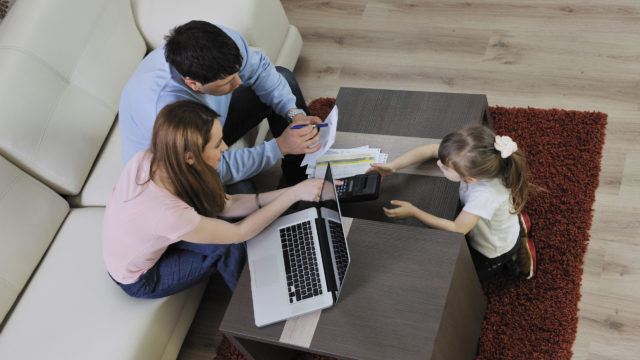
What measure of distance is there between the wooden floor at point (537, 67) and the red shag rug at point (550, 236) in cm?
5

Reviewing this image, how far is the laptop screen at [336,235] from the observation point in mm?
1649

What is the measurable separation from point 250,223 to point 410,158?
568 millimetres

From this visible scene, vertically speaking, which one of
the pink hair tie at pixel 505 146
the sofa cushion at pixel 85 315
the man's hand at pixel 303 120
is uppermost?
the pink hair tie at pixel 505 146

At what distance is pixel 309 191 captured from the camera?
1835 mm

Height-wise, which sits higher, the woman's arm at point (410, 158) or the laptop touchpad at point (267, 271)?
the woman's arm at point (410, 158)

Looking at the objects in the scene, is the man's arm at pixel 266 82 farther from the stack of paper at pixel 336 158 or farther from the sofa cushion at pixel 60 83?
the sofa cushion at pixel 60 83

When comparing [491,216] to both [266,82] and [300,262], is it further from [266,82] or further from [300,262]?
[266,82]

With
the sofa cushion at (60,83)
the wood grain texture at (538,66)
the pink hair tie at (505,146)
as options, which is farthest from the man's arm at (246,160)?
the wood grain texture at (538,66)

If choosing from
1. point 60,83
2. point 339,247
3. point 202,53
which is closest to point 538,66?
point 339,247

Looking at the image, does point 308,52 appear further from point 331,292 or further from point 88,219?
point 331,292

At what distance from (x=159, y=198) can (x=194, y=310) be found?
69 centimetres

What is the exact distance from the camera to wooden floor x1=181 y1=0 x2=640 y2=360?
6.55 feet

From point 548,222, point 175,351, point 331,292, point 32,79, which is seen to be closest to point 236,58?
point 331,292

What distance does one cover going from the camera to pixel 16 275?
2.03 metres
